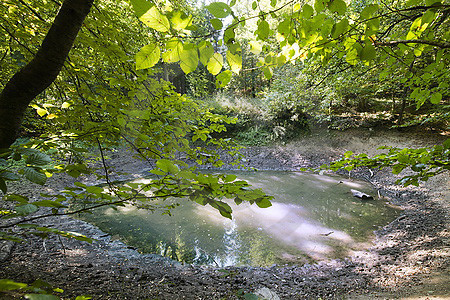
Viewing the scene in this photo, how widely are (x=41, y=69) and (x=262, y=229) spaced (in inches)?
187

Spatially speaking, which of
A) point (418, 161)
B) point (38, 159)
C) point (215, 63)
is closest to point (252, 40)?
point (215, 63)

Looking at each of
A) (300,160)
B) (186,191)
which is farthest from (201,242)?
(300,160)

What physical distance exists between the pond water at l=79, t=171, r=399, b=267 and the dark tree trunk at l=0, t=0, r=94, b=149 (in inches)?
135

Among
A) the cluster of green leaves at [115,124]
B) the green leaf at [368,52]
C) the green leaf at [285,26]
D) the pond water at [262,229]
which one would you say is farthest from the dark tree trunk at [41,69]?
the pond water at [262,229]

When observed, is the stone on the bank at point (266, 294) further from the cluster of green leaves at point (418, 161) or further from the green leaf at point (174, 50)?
the green leaf at point (174, 50)

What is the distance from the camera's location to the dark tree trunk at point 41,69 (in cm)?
98

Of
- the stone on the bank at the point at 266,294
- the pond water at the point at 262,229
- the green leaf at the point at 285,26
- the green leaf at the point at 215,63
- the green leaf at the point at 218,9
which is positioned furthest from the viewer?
the pond water at the point at 262,229

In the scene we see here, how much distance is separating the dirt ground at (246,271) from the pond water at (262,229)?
0.99ft

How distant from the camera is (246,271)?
3268 mm

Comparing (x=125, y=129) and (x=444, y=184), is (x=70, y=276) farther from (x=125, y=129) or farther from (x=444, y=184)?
(x=444, y=184)

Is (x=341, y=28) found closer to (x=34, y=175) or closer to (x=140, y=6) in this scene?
(x=140, y=6)

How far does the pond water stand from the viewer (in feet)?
12.7

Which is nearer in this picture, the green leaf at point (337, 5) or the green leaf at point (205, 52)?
the green leaf at point (205, 52)

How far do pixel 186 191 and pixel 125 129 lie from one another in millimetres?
994
